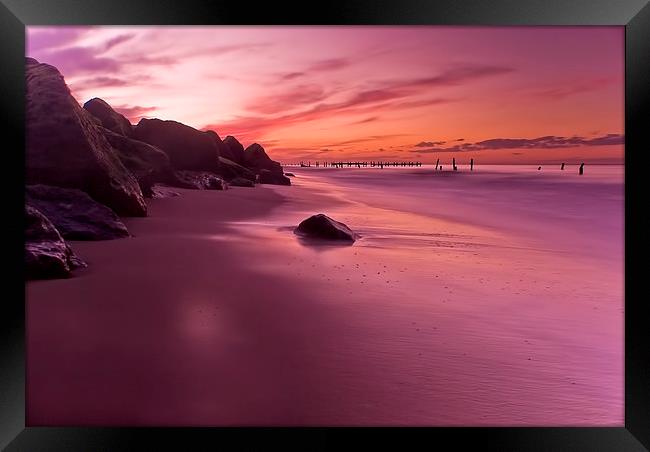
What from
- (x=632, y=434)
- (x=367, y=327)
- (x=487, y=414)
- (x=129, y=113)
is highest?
(x=129, y=113)

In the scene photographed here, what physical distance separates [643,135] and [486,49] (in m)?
2.00

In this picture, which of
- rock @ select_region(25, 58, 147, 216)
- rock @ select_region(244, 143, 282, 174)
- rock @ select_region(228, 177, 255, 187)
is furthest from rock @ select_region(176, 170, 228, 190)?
rock @ select_region(244, 143, 282, 174)

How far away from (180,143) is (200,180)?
213 centimetres

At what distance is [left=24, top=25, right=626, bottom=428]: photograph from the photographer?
8.71 ft

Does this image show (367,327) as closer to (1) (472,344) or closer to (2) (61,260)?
A: (1) (472,344)

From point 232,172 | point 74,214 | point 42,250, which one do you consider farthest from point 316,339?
point 232,172

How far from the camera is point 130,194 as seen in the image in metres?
5.54

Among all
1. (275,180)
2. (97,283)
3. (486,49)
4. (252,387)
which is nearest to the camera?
(252,387)

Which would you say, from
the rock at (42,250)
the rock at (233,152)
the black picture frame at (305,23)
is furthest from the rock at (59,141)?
the rock at (233,152)

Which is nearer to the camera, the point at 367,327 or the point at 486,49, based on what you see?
the point at 367,327

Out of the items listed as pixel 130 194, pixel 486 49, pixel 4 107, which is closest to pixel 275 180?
pixel 130 194

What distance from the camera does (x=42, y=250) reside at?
326cm

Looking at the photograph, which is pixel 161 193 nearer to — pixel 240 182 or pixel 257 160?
pixel 240 182

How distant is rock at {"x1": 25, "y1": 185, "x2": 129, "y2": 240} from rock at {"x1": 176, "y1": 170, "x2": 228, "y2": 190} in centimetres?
537
